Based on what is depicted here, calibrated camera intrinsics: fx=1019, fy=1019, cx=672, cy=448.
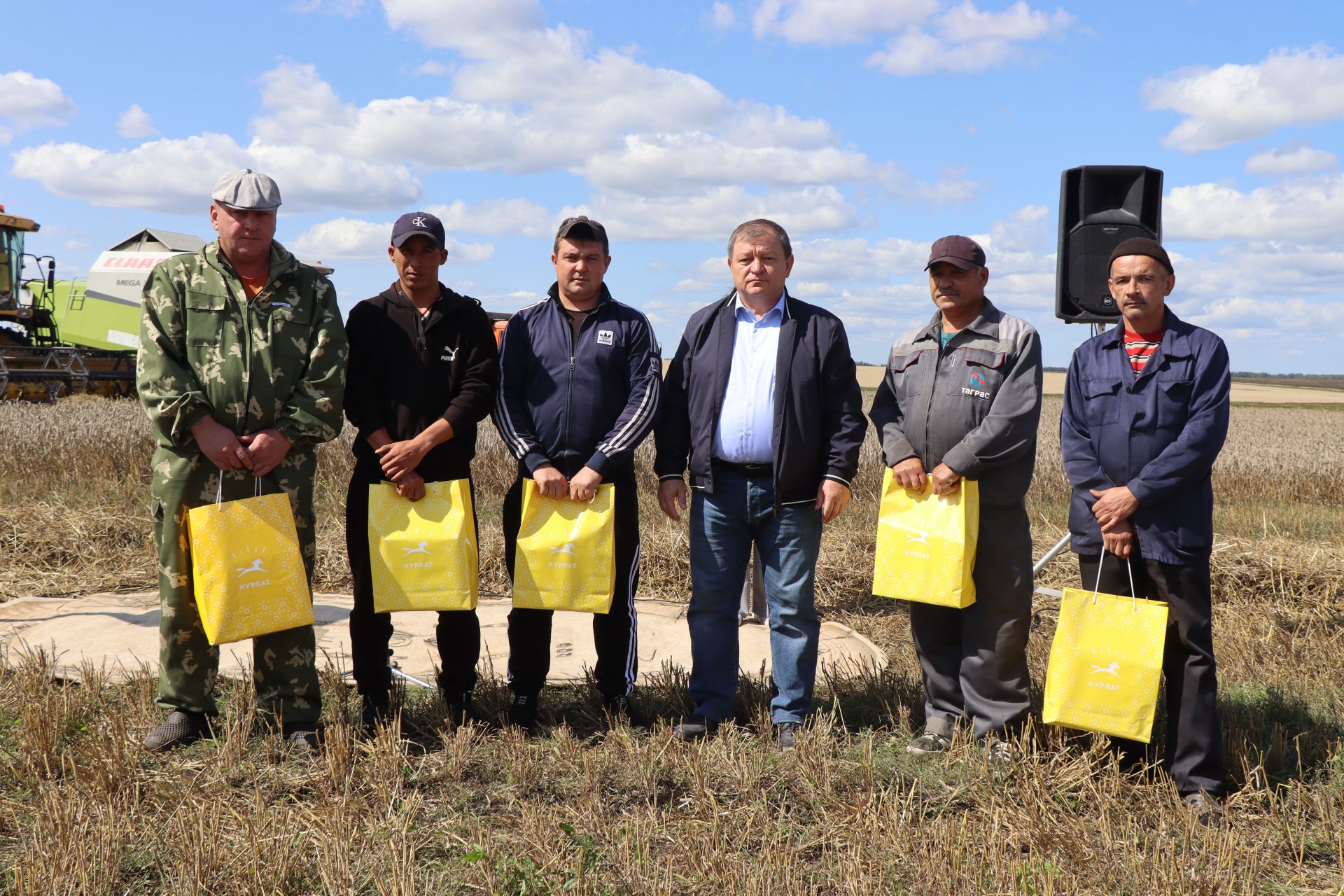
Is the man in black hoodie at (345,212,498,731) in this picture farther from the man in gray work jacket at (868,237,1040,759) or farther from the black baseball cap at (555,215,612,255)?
the man in gray work jacket at (868,237,1040,759)

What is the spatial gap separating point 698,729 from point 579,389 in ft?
4.85

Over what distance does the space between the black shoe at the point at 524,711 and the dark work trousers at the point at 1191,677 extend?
2.48 metres

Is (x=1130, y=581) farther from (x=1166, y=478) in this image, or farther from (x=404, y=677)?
(x=404, y=677)

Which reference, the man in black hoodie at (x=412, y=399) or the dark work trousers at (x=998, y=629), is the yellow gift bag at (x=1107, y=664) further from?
the man in black hoodie at (x=412, y=399)

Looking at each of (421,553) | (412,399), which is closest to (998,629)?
(421,553)

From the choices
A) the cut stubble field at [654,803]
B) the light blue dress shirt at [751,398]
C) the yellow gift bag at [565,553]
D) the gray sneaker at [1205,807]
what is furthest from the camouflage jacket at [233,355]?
the gray sneaker at [1205,807]

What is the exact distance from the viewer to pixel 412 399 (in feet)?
13.6

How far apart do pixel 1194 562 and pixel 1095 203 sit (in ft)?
11.7

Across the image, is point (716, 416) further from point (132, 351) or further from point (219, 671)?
point (132, 351)

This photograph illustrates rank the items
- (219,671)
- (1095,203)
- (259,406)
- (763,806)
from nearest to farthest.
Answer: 1. (763,806)
2. (259,406)
3. (219,671)
4. (1095,203)

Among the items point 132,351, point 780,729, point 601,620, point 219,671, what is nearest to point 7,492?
point 219,671

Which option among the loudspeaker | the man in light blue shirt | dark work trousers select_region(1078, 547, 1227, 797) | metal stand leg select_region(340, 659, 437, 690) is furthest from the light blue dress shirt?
the loudspeaker

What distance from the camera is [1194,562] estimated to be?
12.2 feet

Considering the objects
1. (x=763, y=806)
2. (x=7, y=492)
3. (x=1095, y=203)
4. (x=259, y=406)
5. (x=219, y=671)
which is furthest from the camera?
(x=7, y=492)
